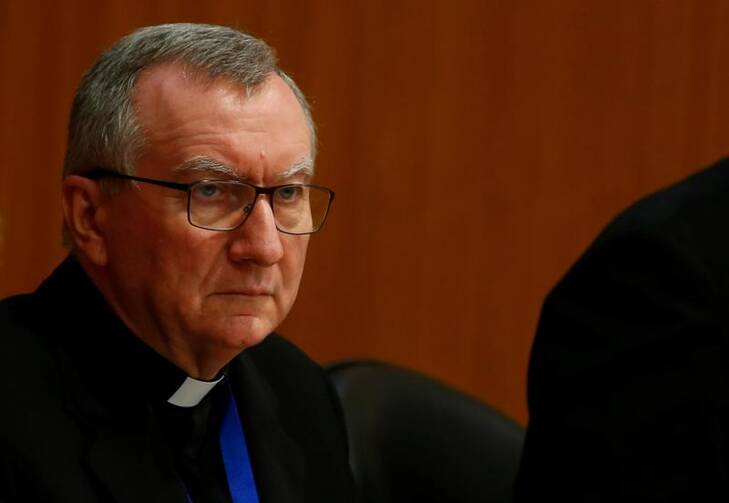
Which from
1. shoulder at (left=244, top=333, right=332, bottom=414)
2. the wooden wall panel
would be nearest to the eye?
shoulder at (left=244, top=333, right=332, bottom=414)

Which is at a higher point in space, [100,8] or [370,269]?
[100,8]

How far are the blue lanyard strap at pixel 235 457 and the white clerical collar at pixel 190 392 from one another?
0.08 meters

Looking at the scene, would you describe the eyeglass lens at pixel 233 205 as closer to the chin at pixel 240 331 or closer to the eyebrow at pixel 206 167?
the eyebrow at pixel 206 167

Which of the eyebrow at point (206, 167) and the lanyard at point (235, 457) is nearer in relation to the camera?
the eyebrow at point (206, 167)

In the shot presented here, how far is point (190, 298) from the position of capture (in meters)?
1.87

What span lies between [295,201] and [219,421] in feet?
1.17

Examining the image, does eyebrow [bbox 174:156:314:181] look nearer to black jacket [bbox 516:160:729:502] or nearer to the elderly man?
the elderly man

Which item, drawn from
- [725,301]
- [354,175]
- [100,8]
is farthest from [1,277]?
[725,301]

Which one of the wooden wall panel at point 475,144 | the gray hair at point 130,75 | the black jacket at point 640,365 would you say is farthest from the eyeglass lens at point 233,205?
the wooden wall panel at point 475,144

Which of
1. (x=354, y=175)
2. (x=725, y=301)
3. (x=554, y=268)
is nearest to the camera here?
(x=725, y=301)

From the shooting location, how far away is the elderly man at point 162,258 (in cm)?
185

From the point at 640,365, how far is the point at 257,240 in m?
0.68

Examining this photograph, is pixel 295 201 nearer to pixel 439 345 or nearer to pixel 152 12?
pixel 152 12

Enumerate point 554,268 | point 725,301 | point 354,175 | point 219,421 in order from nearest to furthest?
1. point 725,301
2. point 219,421
3. point 354,175
4. point 554,268
